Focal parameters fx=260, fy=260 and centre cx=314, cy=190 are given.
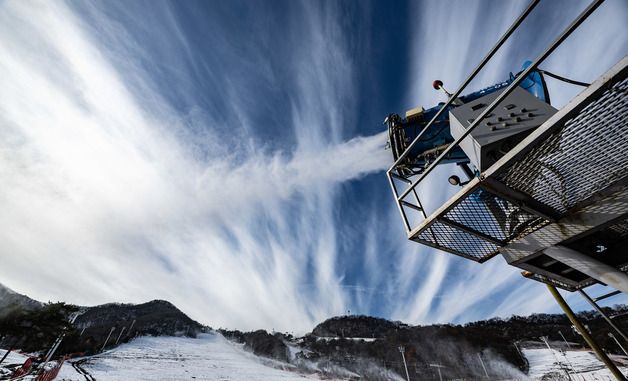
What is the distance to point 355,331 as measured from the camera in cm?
13138

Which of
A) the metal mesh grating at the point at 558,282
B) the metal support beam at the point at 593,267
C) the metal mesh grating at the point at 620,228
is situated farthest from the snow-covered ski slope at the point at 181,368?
the metal mesh grating at the point at 620,228

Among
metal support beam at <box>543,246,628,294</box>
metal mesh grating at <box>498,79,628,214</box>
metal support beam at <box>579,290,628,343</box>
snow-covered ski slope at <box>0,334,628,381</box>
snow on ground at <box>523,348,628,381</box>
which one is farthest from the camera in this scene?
snow on ground at <box>523,348,628,381</box>

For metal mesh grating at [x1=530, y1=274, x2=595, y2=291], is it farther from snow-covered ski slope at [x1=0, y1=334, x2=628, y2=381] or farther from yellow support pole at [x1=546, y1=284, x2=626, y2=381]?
snow-covered ski slope at [x1=0, y1=334, x2=628, y2=381]

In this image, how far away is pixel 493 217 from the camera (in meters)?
3.21

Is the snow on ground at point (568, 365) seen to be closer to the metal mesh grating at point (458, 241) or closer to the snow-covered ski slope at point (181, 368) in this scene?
the snow-covered ski slope at point (181, 368)

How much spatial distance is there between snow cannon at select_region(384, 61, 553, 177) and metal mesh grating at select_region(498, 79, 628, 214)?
0.39 m

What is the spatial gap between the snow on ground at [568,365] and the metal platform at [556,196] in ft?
182

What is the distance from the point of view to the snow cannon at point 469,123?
2766mm

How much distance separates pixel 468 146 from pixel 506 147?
0.36m

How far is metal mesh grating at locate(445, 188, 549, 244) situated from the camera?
118 inches

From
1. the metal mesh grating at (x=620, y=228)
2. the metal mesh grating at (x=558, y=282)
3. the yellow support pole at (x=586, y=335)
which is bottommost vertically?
the yellow support pole at (x=586, y=335)

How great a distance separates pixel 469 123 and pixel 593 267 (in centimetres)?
212

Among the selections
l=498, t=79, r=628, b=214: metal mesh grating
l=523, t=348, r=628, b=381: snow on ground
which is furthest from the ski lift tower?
l=523, t=348, r=628, b=381: snow on ground

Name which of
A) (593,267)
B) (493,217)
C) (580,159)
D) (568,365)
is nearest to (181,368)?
(493,217)
